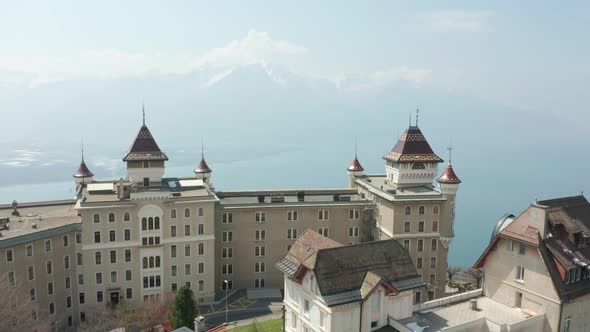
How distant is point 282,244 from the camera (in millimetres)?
56500

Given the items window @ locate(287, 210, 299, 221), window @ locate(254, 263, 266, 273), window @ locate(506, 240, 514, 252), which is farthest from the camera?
window @ locate(254, 263, 266, 273)

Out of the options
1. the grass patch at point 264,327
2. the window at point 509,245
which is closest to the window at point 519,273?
the window at point 509,245

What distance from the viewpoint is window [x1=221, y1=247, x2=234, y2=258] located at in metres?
55.7

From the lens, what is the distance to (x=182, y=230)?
51656mm

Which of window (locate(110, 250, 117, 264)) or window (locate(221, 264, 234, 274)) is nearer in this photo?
window (locate(110, 250, 117, 264))

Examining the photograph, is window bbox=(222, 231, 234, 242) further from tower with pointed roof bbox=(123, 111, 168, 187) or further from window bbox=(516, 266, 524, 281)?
window bbox=(516, 266, 524, 281)

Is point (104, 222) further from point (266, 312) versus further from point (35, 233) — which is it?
point (266, 312)

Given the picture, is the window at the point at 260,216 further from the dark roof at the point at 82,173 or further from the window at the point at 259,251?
the dark roof at the point at 82,173

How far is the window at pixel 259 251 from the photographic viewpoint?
5616 cm

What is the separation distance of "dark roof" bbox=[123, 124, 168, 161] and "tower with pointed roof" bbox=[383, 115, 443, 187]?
92.2 ft

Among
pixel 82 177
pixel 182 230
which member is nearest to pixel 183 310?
pixel 182 230

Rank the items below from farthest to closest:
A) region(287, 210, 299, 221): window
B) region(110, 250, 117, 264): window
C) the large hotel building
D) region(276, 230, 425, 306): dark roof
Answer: region(287, 210, 299, 221): window → region(110, 250, 117, 264): window → the large hotel building → region(276, 230, 425, 306): dark roof

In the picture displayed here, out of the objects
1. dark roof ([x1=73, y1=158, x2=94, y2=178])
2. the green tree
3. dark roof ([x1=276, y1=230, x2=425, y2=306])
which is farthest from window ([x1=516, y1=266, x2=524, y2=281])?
dark roof ([x1=73, y1=158, x2=94, y2=178])

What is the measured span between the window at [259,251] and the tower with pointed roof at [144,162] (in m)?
14.0
